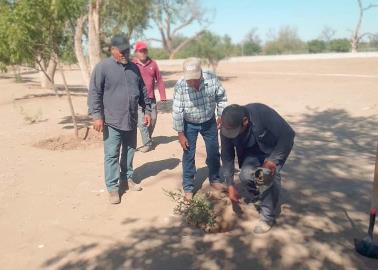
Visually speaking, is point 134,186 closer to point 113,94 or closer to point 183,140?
point 183,140

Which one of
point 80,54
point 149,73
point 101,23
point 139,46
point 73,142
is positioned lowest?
point 73,142

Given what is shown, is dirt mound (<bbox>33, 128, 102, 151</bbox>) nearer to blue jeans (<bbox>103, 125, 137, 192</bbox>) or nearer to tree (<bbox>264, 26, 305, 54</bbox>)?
blue jeans (<bbox>103, 125, 137, 192</bbox>)

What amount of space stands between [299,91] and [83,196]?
43.8 ft

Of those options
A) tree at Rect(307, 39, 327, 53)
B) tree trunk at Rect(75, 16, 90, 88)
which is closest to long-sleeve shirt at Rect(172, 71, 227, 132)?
tree trunk at Rect(75, 16, 90, 88)

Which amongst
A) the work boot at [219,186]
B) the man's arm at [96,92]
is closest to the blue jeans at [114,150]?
the man's arm at [96,92]

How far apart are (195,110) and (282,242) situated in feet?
5.88

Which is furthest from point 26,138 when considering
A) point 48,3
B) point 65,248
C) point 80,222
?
point 65,248

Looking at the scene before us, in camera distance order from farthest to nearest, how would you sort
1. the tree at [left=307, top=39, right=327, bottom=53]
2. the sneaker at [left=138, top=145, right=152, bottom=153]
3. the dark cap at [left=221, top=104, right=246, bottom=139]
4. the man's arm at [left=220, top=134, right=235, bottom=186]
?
the tree at [left=307, top=39, right=327, bottom=53]
the sneaker at [left=138, top=145, right=152, bottom=153]
the man's arm at [left=220, top=134, right=235, bottom=186]
the dark cap at [left=221, top=104, right=246, bottom=139]

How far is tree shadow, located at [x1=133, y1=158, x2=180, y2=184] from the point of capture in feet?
21.9

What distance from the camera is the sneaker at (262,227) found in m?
4.39

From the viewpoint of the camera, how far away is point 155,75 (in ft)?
27.1

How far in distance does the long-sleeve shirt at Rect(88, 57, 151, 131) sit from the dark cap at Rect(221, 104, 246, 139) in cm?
184

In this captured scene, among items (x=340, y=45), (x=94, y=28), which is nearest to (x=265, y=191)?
(x=94, y=28)

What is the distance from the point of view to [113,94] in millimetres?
5418
